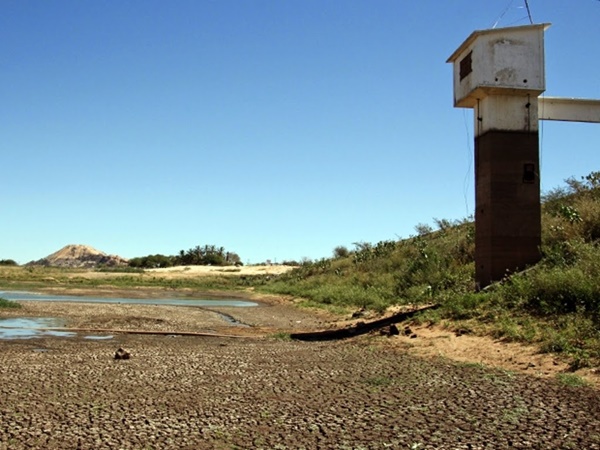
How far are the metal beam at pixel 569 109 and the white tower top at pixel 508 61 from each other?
2.12 ft

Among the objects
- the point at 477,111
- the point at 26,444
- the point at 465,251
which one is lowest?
the point at 26,444

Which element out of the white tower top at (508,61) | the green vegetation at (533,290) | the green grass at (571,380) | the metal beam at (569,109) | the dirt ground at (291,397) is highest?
the white tower top at (508,61)

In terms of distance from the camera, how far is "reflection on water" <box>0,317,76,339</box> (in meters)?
14.4

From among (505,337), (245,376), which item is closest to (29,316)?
(245,376)

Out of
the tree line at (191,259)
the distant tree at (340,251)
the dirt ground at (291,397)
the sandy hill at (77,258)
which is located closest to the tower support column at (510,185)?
the dirt ground at (291,397)

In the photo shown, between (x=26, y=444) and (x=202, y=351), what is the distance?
635 cm

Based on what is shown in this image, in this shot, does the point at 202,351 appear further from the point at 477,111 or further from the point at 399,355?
the point at 477,111

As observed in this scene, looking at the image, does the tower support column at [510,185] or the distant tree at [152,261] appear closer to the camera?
the tower support column at [510,185]

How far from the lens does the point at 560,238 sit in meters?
16.4

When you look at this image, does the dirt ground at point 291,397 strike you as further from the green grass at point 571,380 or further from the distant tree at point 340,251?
the distant tree at point 340,251

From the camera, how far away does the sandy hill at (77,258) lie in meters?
127

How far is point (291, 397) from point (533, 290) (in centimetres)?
699

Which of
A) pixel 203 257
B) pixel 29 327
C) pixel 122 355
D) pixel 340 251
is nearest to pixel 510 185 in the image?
pixel 122 355

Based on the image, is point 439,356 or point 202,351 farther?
point 202,351
